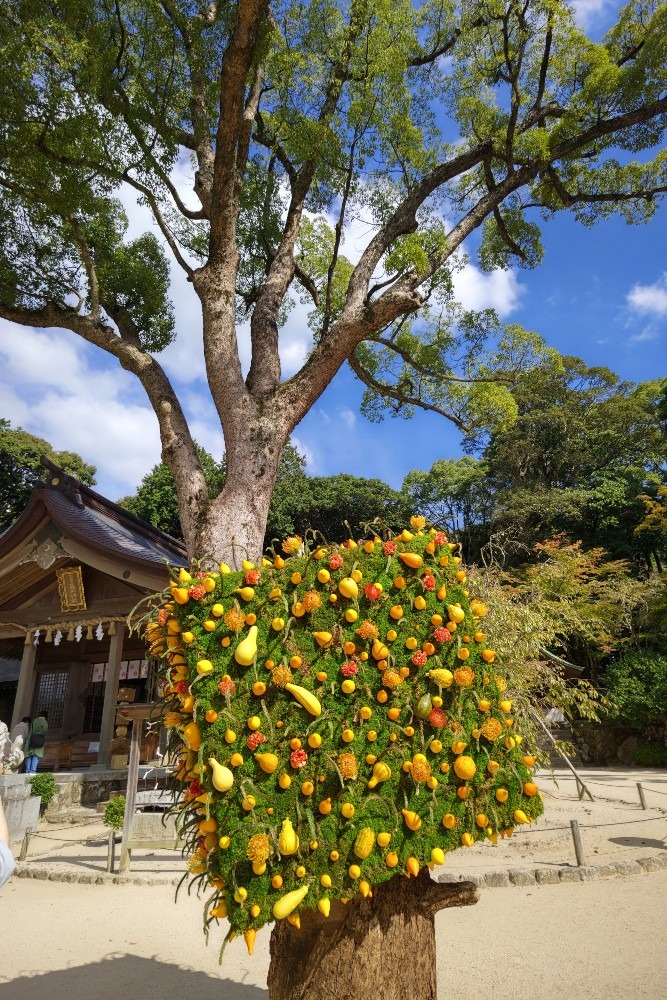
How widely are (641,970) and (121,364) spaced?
638 centimetres

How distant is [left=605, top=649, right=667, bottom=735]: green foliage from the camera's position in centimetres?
1433

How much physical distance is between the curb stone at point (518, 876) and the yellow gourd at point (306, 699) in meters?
4.64

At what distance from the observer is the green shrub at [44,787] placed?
948 cm

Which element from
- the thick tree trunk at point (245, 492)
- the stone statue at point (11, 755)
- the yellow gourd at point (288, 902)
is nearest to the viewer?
the yellow gourd at point (288, 902)

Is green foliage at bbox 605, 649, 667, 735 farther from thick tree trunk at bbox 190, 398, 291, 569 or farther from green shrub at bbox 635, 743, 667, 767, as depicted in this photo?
thick tree trunk at bbox 190, 398, 291, 569

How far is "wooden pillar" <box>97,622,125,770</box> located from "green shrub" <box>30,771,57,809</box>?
1446 mm

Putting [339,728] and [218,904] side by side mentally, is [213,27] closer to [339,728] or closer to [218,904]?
[339,728]

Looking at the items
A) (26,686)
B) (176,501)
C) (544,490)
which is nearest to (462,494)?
(544,490)

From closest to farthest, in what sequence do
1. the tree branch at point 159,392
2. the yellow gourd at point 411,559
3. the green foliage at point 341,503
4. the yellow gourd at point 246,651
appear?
1. the yellow gourd at point 246,651
2. the yellow gourd at point 411,559
3. the tree branch at point 159,392
4. the green foliage at point 341,503

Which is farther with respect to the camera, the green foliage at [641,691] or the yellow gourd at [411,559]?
A: the green foliage at [641,691]

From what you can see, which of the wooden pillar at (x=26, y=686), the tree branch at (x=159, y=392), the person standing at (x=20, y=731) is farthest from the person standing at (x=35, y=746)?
the tree branch at (x=159, y=392)

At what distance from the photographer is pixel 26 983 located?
3680 mm

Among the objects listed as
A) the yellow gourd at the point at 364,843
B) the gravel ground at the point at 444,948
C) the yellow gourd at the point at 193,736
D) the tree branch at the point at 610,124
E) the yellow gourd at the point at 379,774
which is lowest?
the gravel ground at the point at 444,948

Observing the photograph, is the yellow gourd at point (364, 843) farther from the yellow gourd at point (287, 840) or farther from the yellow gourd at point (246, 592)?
the yellow gourd at point (246, 592)
